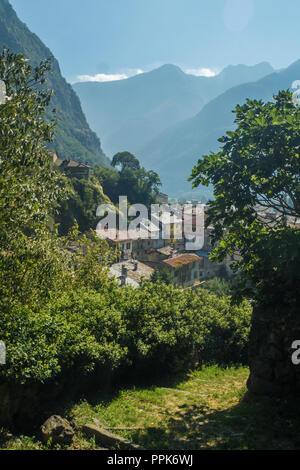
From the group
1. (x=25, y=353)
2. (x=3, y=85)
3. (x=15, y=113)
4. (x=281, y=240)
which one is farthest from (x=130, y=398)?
(x=3, y=85)

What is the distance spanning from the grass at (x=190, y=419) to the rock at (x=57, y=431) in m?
0.22

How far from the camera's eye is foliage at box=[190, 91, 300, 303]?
10.0 meters

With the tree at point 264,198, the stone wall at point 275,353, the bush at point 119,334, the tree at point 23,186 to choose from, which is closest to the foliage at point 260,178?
the tree at point 264,198

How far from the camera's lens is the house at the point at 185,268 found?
66125mm

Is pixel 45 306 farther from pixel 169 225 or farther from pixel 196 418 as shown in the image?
pixel 169 225

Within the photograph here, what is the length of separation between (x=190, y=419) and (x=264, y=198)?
265 inches

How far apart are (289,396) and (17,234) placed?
9313 mm

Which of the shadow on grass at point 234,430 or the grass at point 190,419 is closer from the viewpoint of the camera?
the shadow on grass at point 234,430

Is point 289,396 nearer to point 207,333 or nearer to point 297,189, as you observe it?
point 297,189

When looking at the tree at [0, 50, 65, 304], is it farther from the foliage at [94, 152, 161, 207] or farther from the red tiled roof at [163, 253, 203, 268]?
the foliage at [94, 152, 161, 207]

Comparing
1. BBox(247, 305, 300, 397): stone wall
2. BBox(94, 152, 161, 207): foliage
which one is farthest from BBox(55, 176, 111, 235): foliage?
BBox(247, 305, 300, 397): stone wall

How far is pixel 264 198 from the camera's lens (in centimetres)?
1129

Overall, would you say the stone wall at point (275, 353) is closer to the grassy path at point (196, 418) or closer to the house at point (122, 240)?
the grassy path at point (196, 418)

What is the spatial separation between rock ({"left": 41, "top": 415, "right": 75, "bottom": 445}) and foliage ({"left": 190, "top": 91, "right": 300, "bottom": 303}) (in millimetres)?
6507
